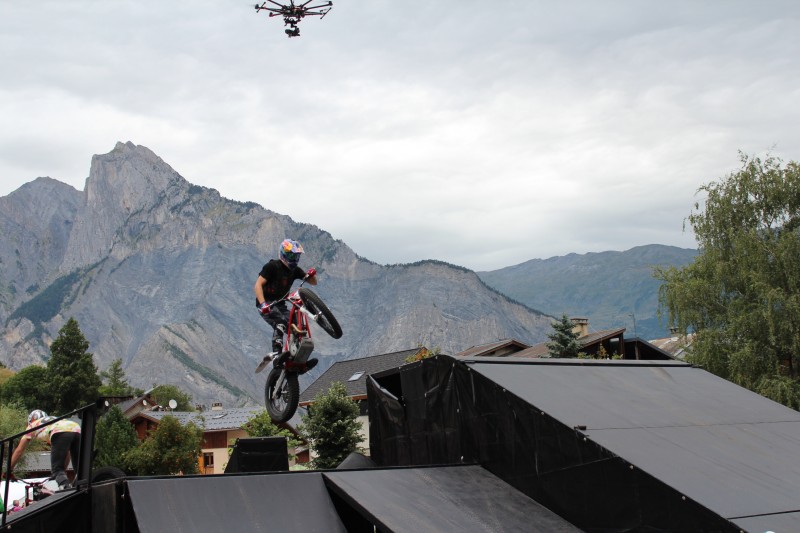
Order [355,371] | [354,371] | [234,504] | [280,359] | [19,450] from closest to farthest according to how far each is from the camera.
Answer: [234,504] < [19,450] < [280,359] < [355,371] < [354,371]

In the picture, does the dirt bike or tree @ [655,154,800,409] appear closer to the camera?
the dirt bike

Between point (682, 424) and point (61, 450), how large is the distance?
300 inches

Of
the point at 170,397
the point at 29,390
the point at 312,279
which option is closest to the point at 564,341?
the point at 312,279

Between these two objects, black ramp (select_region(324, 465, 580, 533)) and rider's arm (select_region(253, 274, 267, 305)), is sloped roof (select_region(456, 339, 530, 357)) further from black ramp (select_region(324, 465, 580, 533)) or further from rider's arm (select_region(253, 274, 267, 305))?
black ramp (select_region(324, 465, 580, 533))

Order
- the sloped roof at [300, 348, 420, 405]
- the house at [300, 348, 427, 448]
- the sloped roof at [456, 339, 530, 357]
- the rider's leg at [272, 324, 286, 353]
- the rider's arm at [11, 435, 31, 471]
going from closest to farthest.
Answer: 1. the rider's arm at [11, 435, 31, 471]
2. the rider's leg at [272, 324, 286, 353]
3. the sloped roof at [456, 339, 530, 357]
4. the house at [300, 348, 427, 448]
5. the sloped roof at [300, 348, 420, 405]

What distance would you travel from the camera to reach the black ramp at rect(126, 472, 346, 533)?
7922 mm

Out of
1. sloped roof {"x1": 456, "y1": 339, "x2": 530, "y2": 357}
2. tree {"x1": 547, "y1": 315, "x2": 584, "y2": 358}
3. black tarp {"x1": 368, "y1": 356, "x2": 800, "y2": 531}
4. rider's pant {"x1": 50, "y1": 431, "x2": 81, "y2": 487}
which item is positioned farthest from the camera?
sloped roof {"x1": 456, "y1": 339, "x2": 530, "y2": 357}

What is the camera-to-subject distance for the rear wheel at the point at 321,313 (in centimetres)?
1027

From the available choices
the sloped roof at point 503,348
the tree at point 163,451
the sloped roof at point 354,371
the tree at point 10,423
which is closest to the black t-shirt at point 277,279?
the tree at point 163,451

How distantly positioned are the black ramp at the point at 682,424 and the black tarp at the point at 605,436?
2cm

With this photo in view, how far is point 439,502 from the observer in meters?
9.23

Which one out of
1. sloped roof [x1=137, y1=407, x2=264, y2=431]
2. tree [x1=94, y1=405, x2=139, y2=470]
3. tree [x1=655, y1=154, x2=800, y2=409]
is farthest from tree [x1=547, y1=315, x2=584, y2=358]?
sloped roof [x1=137, y1=407, x2=264, y2=431]

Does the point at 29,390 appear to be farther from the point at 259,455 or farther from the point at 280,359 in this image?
the point at 280,359

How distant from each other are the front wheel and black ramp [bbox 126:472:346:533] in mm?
1818
